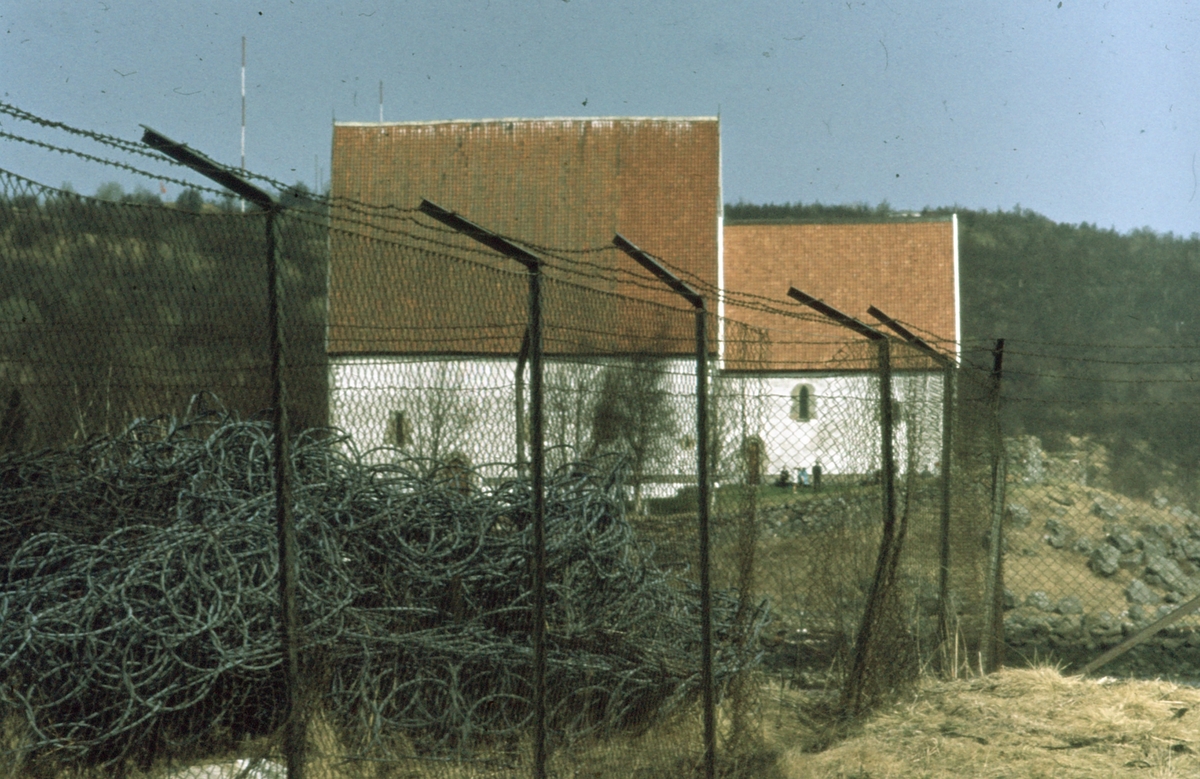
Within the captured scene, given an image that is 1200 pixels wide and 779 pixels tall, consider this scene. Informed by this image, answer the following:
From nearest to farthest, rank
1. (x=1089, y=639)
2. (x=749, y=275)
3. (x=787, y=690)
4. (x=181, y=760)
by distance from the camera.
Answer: (x=181, y=760) < (x=787, y=690) < (x=1089, y=639) < (x=749, y=275)

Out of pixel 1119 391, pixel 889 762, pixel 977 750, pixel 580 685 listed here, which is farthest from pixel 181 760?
pixel 1119 391

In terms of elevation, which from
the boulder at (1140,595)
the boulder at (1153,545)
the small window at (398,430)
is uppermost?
the small window at (398,430)

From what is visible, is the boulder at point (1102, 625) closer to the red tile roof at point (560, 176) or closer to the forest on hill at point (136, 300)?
the forest on hill at point (136, 300)

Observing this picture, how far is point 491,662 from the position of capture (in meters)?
5.35

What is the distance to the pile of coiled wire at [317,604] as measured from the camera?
4746 mm

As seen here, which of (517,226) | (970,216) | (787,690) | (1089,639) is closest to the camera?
(787,690)

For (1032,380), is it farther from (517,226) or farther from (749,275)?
(517,226)

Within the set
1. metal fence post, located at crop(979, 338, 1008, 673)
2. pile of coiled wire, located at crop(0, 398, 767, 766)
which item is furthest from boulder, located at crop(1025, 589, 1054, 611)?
pile of coiled wire, located at crop(0, 398, 767, 766)

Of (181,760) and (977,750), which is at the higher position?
(181,760)

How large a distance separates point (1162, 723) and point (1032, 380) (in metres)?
61.2

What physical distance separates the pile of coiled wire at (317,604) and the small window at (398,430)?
A: 0.35 ft

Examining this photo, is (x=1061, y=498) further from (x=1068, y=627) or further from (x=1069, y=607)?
(x=1068, y=627)

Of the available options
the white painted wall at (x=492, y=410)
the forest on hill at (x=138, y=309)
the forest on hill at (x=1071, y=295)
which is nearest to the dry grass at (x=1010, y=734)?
the white painted wall at (x=492, y=410)

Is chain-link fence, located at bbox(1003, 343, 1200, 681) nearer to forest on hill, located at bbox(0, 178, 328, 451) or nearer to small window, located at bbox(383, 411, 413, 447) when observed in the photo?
small window, located at bbox(383, 411, 413, 447)
